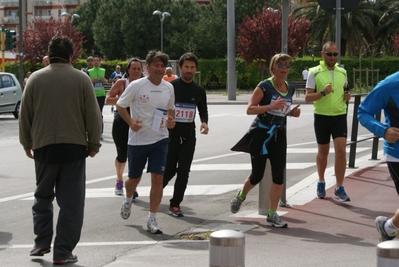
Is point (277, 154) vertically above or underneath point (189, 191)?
above

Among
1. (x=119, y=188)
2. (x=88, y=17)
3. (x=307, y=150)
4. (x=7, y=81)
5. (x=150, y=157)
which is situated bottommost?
(x=307, y=150)

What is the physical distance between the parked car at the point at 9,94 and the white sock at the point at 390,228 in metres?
23.4

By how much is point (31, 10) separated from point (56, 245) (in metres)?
104

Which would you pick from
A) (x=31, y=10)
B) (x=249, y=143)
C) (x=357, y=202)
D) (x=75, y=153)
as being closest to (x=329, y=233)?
(x=249, y=143)

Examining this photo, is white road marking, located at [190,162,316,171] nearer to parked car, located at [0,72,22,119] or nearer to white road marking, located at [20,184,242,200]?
white road marking, located at [20,184,242,200]

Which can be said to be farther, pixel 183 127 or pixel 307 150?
pixel 307 150

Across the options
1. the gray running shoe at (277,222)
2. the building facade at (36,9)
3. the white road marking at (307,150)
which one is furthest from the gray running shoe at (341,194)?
the building facade at (36,9)

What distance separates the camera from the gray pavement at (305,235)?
693cm

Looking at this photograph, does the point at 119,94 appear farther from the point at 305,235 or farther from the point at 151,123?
the point at 305,235

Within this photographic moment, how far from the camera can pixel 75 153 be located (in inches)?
272

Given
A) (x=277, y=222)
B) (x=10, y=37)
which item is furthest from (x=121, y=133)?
(x=10, y=37)

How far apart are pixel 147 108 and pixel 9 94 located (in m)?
21.2

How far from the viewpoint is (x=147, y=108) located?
334 inches

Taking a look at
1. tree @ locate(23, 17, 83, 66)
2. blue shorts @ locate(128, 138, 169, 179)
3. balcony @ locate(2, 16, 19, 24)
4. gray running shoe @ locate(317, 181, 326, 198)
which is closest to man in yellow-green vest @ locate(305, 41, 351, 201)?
gray running shoe @ locate(317, 181, 326, 198)
